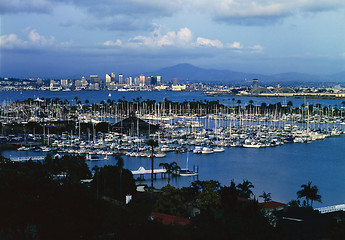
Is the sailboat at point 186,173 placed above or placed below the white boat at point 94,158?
below

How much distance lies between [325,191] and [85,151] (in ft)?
46.6

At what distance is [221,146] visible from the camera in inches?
1200

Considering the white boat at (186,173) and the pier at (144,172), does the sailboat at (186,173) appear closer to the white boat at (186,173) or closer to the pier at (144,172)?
the white boat at (186,173)

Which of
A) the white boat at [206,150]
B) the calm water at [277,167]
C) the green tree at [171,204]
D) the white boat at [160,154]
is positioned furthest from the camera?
the white boat at [206,150]

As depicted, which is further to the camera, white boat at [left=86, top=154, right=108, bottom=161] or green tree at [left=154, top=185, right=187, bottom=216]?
white boat at [left=86, top=154, right=108, bottom=161]

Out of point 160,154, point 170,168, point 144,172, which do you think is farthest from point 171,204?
point 160,154

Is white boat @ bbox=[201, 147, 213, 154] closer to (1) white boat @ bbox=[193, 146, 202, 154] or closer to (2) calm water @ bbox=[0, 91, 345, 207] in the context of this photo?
(1) white boat @ bbox=[193, 146, 202, 154]

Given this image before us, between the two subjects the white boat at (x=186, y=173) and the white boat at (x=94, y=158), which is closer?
the white boat at (x=186, y=173)

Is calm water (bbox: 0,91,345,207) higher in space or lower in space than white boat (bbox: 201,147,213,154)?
lower

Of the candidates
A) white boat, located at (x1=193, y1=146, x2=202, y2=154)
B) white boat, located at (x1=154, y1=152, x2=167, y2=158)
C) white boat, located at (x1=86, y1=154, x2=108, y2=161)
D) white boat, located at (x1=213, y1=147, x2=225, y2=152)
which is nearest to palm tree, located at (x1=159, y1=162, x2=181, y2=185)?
white boat, located at (x1=154, y1=152, x2=167, y2=158)

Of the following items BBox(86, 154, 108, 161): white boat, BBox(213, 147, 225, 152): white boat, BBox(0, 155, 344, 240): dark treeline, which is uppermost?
BBox(0, 155, 344, 240): dark treeline

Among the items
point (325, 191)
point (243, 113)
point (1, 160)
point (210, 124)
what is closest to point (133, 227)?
point (1, 160)

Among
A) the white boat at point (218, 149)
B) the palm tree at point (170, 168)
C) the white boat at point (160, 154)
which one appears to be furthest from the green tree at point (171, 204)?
the white boat at point (218, 149)

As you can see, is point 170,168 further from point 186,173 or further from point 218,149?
point 218,149
